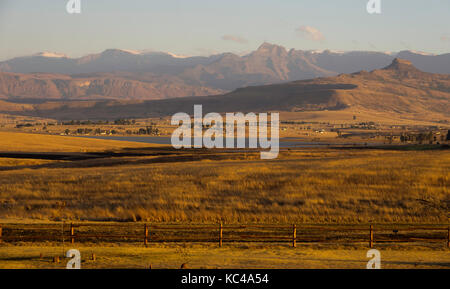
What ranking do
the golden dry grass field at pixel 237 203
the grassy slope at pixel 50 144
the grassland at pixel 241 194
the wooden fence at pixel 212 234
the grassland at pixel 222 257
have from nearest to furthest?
1. the grassland at pixel 222 257
2. the golden dry grass field at pixel 237 203
3. the wooden fence at pixel 212 234
4. the grassland at pixel 241 194
5. the grassy slope at pixel 50 144

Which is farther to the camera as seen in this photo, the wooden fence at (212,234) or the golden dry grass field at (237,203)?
the wooden fence at (212,234)

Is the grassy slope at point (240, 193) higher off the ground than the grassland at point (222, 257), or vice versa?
the grassland at point (222, 257)

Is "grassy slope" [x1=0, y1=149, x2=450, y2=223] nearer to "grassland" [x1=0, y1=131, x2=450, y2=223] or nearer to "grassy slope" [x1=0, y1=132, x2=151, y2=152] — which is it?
"grassland" [x1=0, y1=131, x2=450, y2=223]

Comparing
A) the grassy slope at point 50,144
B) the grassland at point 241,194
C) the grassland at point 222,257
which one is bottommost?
the grassy slope at point 50,144

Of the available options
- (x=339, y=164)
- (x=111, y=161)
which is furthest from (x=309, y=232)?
(x=111, y=161)

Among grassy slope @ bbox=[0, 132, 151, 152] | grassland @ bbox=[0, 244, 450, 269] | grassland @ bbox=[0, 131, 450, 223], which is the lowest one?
grassy slope @ bbox=[0, 132, 151, 152]

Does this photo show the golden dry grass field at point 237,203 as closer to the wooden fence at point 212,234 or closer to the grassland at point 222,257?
the grassland at point 222,257

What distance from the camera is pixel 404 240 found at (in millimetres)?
30672

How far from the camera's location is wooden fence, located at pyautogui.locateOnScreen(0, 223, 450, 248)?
30094 millimetres

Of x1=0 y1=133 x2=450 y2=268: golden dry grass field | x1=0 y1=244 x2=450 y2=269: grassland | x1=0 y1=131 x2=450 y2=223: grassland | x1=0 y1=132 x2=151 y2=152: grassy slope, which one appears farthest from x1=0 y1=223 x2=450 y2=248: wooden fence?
x1=0 y1=132 x2=151 y2=152: grassy slope

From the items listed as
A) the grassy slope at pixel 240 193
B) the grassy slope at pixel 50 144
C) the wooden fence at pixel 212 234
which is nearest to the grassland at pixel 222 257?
the wooden fence at pixel 212 234

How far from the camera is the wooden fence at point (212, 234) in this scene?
98.7ft
